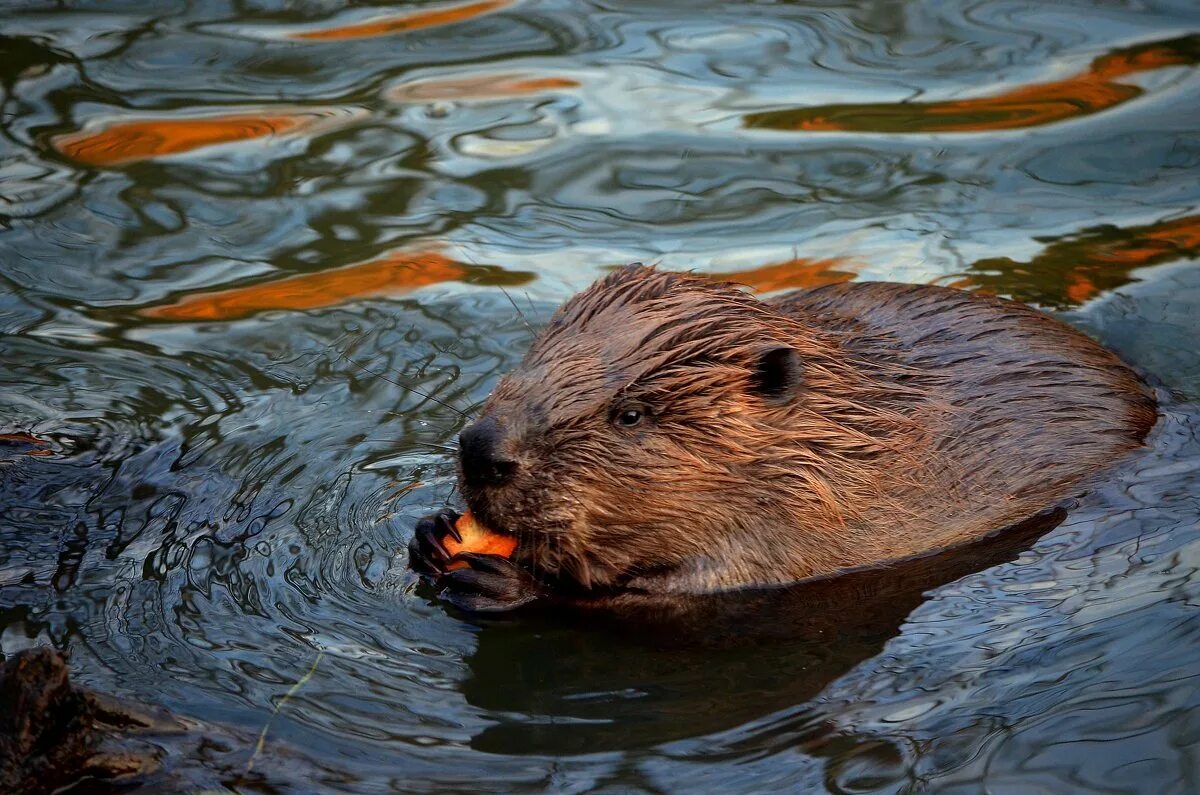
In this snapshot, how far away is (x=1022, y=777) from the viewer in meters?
3.56

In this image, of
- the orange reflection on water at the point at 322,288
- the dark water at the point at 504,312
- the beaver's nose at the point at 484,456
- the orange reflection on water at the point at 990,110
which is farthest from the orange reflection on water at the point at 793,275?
the beaver's nose at the point at 484,456

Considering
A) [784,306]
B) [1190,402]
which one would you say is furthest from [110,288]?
[1190,402]

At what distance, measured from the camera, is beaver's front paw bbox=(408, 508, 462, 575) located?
14.7 ft

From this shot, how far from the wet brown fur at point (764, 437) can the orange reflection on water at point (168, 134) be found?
3.79 metres

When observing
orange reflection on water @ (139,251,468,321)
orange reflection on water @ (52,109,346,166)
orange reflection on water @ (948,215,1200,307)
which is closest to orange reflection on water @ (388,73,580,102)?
orange reflection on water @ (52,109,346,166)

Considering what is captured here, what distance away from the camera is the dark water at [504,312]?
391 centimetres

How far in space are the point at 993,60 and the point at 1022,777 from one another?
5832mm

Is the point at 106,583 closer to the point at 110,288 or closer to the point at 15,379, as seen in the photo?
the point at 15,379

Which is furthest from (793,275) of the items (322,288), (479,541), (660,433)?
(479,541)

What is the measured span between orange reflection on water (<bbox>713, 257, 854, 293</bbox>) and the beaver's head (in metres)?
2.22

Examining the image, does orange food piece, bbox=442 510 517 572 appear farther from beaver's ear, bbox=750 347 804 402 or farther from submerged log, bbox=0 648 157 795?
submerged log, bbox=0 648 157 795

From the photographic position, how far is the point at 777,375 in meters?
4.71

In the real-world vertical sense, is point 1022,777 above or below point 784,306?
below

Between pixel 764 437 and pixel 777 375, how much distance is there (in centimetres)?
21
